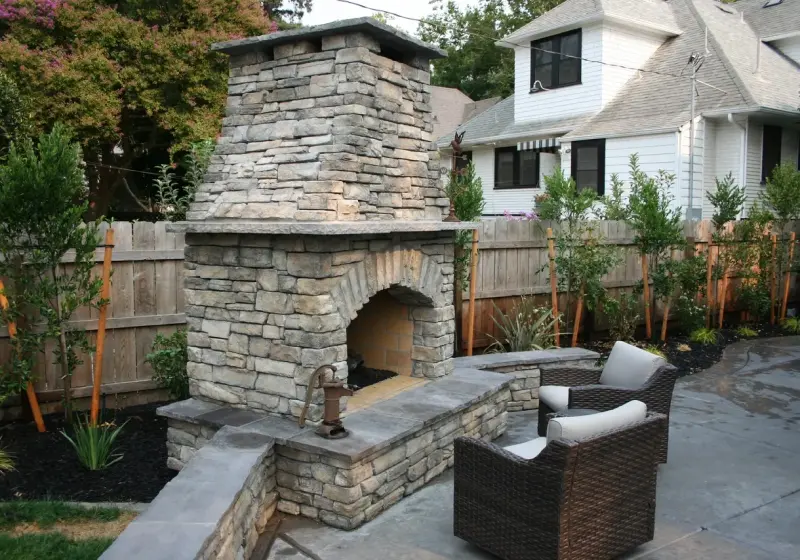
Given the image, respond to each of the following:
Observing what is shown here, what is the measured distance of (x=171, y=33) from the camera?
47.2 feet

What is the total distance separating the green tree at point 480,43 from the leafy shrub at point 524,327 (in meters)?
19.2

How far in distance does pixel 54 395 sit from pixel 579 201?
6328 millimetres

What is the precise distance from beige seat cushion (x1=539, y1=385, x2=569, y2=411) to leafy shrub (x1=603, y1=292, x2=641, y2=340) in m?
3.87

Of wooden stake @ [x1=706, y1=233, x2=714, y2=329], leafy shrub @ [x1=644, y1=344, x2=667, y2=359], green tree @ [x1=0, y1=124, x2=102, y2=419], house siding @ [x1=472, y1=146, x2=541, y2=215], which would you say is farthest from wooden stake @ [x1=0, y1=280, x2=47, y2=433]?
house siding @ [x1=472, y1=146, x2=541, y2=215]

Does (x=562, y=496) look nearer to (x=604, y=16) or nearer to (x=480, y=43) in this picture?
(x=604, y=16)

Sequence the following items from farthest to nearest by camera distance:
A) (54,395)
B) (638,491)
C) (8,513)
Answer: (54,395) < (8,513) < (638,491)

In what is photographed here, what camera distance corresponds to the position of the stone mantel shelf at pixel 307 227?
14.8 feet

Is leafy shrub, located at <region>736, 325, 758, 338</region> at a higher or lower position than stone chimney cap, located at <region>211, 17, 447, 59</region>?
lower

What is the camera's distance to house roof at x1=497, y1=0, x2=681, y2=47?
47.9 feet

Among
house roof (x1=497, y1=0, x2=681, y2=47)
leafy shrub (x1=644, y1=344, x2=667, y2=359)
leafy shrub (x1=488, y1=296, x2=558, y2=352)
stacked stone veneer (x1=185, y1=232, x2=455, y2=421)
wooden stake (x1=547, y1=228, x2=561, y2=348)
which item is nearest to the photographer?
stacked stone veneer (x1=185, y1=232, x2=455, y2=421)

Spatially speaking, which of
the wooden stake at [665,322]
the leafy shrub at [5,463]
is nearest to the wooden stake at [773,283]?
the wooden stake at [665,322]

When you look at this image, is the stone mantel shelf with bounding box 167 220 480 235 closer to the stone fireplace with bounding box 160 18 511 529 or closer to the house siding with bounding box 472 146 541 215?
the stone fireplace with bounding box 160 18 511 529

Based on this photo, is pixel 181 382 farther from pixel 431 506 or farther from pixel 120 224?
pixel 431 506

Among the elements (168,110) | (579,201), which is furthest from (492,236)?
(168,110)
